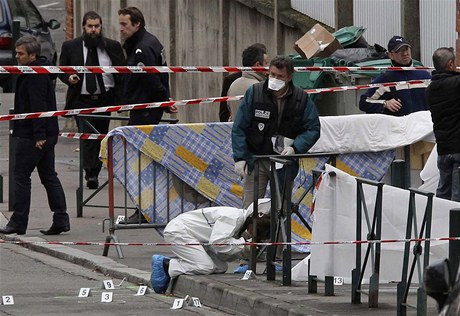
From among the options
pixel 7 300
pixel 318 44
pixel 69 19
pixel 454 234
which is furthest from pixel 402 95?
pixel 69 19

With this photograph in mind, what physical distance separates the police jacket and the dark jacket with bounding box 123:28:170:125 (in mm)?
3807

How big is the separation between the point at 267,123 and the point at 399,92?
318 cm

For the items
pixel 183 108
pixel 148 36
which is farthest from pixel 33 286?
pixel 183 108

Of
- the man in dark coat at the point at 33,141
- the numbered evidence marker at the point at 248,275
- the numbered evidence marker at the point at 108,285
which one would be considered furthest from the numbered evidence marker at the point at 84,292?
the man in dark coat at the point at 33,141

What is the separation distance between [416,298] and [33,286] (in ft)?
11.2

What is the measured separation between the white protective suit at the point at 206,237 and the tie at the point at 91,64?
6.18m

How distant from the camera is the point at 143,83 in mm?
15398

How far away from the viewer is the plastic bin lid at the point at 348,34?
17375 millimetres

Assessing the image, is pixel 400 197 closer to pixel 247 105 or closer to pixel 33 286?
pixel 247 105

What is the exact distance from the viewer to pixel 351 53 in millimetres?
16859

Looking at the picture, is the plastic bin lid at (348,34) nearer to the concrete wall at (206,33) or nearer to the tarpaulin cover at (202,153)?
the concrete wall at (206,33)

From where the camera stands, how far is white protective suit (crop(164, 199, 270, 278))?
11.3 m

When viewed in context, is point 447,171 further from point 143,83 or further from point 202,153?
point 143,83

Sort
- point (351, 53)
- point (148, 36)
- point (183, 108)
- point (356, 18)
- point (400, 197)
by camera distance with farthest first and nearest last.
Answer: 1. point (183, 108)
2. point (356, 18)
3. point (351, 53)
4. point (148, 36)
5. point (400, 197)
